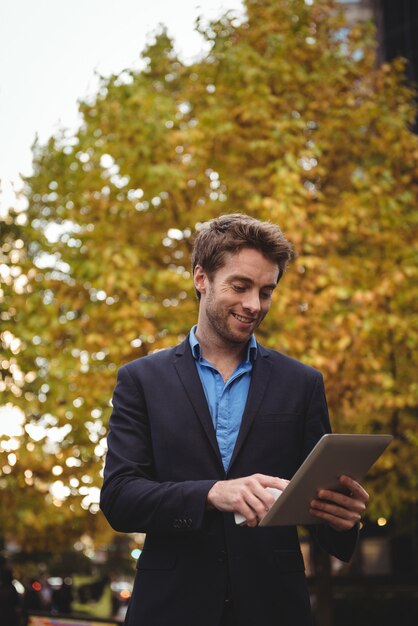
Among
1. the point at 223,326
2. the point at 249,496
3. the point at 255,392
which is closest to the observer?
the point at 249,496

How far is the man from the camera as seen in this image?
7.95 ft

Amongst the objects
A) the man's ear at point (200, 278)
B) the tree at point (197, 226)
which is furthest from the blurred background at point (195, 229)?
the man's ear at point (200, 278)

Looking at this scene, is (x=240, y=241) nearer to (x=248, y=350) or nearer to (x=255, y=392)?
(x=248, y=350)

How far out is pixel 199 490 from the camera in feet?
7.89

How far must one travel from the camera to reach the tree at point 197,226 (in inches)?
381

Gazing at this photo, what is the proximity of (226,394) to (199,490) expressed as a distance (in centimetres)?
42

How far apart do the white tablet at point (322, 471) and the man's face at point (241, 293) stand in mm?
593

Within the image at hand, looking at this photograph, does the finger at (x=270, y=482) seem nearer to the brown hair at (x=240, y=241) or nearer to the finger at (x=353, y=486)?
the finger at (x=353, y=486)

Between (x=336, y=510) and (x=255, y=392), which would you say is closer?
(x=336, y=510)

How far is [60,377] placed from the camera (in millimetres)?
9664

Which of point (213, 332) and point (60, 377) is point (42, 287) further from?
point (213, 332)

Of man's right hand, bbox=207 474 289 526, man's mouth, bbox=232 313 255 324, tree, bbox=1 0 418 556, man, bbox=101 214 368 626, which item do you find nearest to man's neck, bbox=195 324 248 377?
man, bbox=101 214 368 626

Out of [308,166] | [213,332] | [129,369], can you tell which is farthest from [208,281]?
[308,166]

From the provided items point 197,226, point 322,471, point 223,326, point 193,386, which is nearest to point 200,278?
point 223,326
